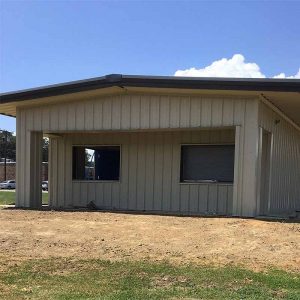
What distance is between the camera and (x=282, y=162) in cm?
1673

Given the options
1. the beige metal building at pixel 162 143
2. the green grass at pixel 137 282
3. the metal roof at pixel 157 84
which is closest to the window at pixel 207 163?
the beige metal building at pixel 162 143

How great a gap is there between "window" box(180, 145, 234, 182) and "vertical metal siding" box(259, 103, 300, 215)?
1346 millimetres

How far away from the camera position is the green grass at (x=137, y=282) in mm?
5466

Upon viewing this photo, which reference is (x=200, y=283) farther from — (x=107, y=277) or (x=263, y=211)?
(x=263, y=211)

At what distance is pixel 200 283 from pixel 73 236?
11.8 feet

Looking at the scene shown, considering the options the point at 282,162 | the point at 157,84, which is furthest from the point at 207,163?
the point at 157,84

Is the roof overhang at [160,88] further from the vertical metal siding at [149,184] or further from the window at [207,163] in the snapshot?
the vertical metal siding at [149,184]

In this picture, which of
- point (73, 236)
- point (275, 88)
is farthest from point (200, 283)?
point (275, 88)

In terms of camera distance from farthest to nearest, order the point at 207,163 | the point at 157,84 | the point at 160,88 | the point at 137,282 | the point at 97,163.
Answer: the point at 97,163 < the point at 207,163 < the point at 160,88 < the point at 157,84 < the point at 137,282

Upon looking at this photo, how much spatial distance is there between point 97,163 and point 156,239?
26.6ft

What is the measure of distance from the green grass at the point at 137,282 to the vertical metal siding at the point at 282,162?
272 inches

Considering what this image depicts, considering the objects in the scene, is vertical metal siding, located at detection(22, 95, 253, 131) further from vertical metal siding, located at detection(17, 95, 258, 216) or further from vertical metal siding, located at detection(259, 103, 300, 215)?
vertical metal siding, located at detection(259, 103, 300, 215)

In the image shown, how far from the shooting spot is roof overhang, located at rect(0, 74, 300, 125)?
11.6 m

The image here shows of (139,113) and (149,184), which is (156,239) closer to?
(139,113)
